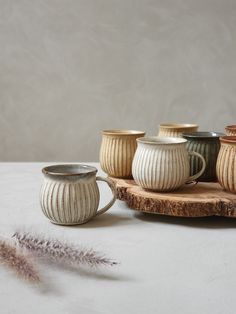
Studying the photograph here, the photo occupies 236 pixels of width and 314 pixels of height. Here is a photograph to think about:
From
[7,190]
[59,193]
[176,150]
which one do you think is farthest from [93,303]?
[7,190]

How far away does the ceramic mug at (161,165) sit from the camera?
851mm

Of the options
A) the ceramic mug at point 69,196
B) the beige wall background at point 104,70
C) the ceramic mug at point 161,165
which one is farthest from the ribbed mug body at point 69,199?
the beige wall background at point 104,70

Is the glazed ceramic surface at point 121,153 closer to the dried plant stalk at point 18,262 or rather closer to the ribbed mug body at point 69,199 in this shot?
the ribbed mug body at point 69,199

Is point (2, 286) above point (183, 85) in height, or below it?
below

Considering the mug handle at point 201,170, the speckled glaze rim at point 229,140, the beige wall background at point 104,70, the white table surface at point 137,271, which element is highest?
the beige wall background at point 104,70

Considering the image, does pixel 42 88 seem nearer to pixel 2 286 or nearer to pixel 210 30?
pixel 210 30

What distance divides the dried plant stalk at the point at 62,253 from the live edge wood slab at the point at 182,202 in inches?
7.2

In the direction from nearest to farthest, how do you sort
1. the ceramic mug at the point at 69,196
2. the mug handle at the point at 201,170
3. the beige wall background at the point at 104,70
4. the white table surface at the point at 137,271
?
1. the white table surface at the point at 137,271
2. the ceramic mug at the point at 69,196
3. the mug handle at the point at 201,170
4. the beige wall background at the point at 104,70

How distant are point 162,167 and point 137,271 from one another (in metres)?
0.26

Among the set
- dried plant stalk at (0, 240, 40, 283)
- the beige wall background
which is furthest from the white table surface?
the beige wall background

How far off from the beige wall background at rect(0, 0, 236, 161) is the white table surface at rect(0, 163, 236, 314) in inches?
55.5

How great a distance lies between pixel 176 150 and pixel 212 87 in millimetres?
1479

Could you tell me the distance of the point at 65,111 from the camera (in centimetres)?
229

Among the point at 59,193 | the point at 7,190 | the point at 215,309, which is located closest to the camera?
the point at 215,309
